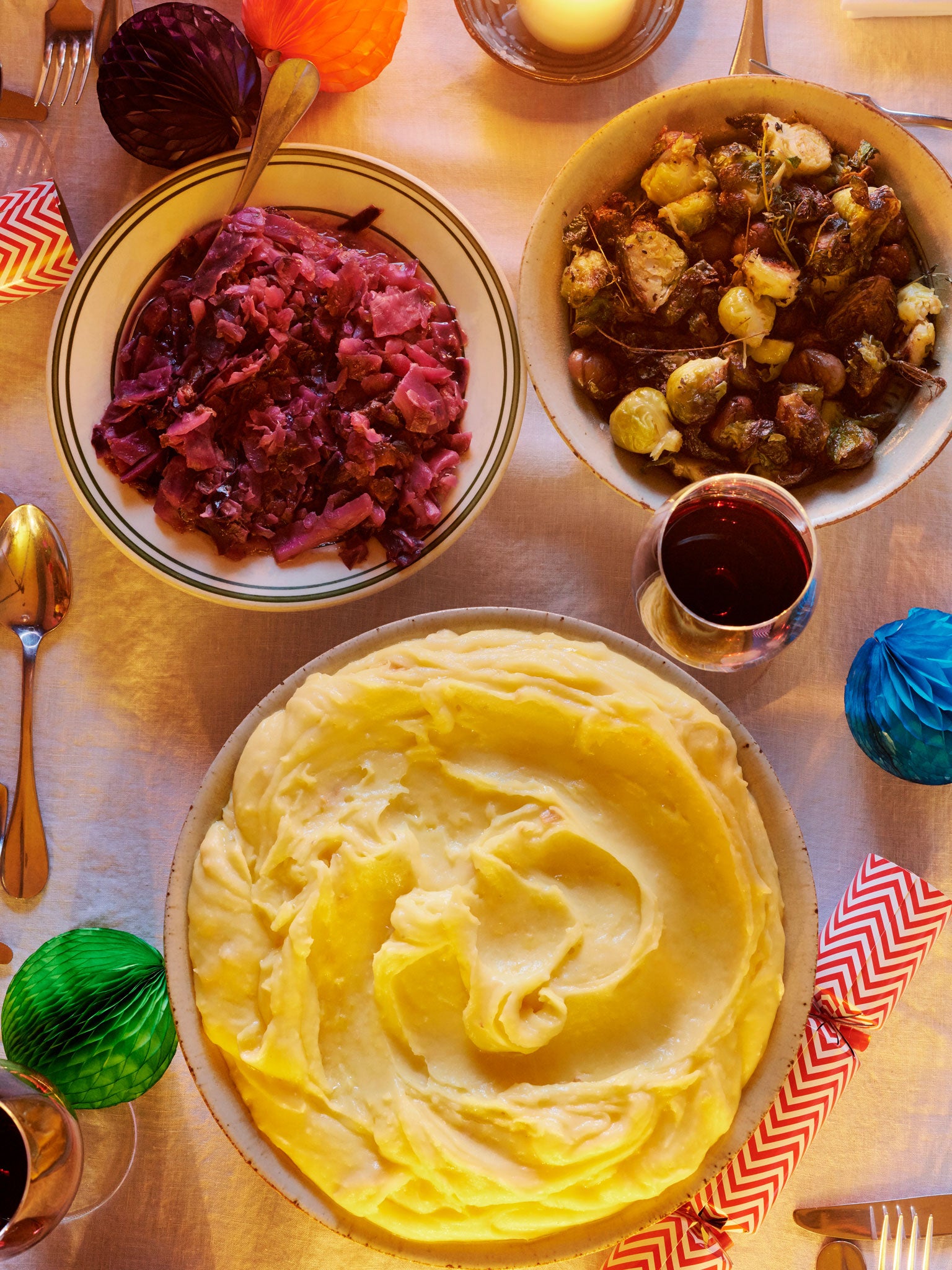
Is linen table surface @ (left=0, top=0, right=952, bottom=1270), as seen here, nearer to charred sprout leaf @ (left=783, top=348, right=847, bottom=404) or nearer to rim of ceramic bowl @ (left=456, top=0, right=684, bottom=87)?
rim of ceramic bowl @ (left=456, top=0, right=684, bottom=87)

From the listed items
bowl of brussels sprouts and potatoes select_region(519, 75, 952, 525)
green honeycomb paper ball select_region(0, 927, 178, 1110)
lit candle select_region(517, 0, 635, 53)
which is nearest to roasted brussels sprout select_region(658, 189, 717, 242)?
bowl of brussels sprouts and potatoes select_region(519, 75, 952, 525)

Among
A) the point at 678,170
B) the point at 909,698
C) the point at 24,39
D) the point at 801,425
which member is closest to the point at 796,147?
the point at 678,170

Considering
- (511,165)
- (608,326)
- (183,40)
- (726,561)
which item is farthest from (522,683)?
(183,40)

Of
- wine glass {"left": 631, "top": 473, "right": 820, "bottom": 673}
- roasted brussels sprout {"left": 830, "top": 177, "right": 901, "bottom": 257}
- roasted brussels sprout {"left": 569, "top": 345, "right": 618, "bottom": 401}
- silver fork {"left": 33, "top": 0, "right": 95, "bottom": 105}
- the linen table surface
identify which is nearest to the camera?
wine glass {"left": 631, "top": 473, "right": 820, "bottom": 673}

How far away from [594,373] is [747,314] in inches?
13.5

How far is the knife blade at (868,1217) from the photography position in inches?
96.2

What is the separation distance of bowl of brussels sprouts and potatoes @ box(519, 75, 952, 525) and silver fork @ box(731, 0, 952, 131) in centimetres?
35

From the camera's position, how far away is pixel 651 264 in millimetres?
2314

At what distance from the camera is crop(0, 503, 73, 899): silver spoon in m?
2.54

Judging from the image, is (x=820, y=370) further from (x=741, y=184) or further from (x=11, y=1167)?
(x=11, y=1167)

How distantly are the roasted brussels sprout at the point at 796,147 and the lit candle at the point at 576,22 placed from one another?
503 mm

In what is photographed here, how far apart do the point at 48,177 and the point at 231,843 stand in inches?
68.2

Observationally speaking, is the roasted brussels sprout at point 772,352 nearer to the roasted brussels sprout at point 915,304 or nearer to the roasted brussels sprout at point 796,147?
the roasted brussels sprout at point 915,304

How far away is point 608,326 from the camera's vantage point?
94.7 inches
